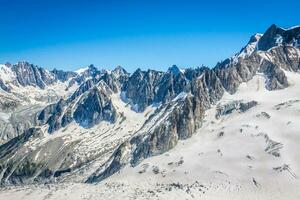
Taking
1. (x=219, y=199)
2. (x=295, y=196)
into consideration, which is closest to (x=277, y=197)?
(x=295, y=196)

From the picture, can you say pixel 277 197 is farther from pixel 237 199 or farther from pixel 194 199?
pixel 194 199

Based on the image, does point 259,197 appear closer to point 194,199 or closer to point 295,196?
point 295,196

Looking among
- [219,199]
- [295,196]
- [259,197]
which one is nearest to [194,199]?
[219,199]

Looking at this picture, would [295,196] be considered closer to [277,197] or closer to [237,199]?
[277,197]

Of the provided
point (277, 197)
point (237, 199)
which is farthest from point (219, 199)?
point (277, 197)

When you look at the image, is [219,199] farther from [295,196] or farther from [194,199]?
[295,196]

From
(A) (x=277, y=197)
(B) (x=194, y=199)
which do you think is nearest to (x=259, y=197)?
(A) (x=277, y=197)
